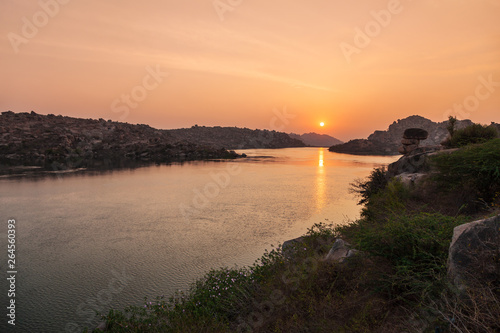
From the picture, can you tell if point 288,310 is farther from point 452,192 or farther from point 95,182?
point 95,182

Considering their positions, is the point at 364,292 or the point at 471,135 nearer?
the point at 364,292

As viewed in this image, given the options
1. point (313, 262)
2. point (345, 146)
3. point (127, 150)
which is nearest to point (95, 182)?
point (313, 262)

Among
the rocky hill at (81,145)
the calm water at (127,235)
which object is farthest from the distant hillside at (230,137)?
the calm water at (127,235)

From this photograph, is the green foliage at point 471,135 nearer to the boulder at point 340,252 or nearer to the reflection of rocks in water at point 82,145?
the boulder at point 340,252

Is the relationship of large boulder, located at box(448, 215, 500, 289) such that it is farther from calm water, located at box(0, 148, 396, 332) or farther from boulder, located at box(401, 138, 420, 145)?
boulder, located at box(401, 138, 420, 145)

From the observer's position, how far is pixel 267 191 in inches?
1146

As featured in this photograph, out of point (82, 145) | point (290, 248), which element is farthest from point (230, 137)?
point (290, 248)

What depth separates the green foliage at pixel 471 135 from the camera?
652 inches

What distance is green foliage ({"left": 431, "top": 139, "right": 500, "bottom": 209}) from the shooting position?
1028 centimetres

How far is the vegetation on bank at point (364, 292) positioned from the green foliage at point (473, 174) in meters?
0.04

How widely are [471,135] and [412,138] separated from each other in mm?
7589

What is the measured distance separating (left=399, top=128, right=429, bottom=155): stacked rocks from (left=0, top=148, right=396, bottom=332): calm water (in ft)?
22.6

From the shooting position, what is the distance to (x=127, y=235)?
15.6 meters

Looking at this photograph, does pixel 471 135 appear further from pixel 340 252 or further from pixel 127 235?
pixel 127 235
